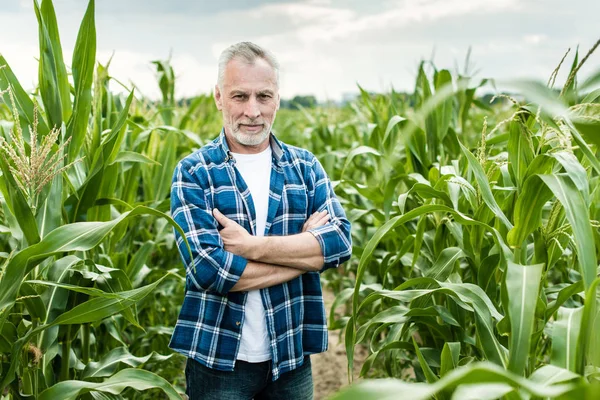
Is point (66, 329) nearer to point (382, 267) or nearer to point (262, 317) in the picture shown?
point (262, 317)

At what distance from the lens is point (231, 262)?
1790mm

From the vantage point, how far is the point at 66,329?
1.95 meters

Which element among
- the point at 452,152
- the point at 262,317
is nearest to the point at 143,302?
the point at 262,317

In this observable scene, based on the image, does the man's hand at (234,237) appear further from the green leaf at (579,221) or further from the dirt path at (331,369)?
the dirt path at (331,369)

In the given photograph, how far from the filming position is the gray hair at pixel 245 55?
74.9 inches

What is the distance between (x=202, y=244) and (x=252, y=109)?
450mm

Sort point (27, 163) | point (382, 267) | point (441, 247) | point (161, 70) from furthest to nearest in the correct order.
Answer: point (161, 70) → point (382, 267) → point (441, 247) → point (27, 163)

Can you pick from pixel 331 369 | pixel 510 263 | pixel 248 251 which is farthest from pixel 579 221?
pixel 331 369

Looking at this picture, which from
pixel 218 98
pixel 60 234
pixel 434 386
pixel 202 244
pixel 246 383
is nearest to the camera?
pixel 434 386

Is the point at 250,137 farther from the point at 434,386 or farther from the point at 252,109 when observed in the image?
the point at 434,386

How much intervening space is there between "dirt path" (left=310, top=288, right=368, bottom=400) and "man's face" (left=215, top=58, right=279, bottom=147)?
185 cm

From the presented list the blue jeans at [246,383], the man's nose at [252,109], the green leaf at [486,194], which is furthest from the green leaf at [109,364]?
the green leaf at [486,194]

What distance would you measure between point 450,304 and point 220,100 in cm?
103

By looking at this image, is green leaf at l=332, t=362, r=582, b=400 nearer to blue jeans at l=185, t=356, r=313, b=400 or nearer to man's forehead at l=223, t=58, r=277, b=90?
blue jeans at l=185, t=356, r=313, b=400
